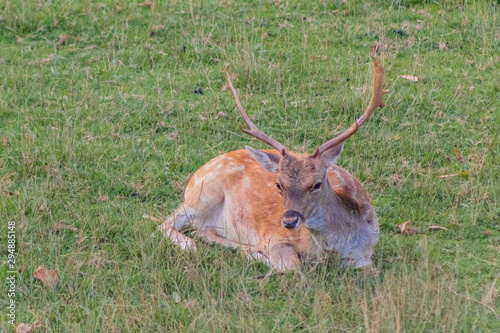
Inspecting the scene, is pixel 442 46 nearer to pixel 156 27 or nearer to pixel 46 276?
pixel 156 27

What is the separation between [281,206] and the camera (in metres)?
5.51

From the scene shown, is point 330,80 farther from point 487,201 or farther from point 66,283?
point 66,283

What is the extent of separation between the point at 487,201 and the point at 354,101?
1953mm

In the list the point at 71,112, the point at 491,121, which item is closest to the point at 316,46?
the point at 491,121

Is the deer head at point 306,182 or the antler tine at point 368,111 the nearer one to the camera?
the deer head at point 306,182

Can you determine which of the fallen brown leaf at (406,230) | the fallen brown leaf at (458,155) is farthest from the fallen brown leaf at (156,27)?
the fallen brown leaf at (406,230)

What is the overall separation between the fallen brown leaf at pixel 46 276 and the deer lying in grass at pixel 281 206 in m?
0.91

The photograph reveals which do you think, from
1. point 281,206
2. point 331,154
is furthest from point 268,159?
point 281,206

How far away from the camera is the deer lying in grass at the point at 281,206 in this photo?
184 inches

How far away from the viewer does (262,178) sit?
579cm

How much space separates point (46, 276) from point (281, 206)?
6.10ft

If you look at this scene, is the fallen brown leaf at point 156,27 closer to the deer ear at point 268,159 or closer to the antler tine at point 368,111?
the deer ear at point 268,159

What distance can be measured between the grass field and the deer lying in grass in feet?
0.60

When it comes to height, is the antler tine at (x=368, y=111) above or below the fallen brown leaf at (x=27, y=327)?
above
